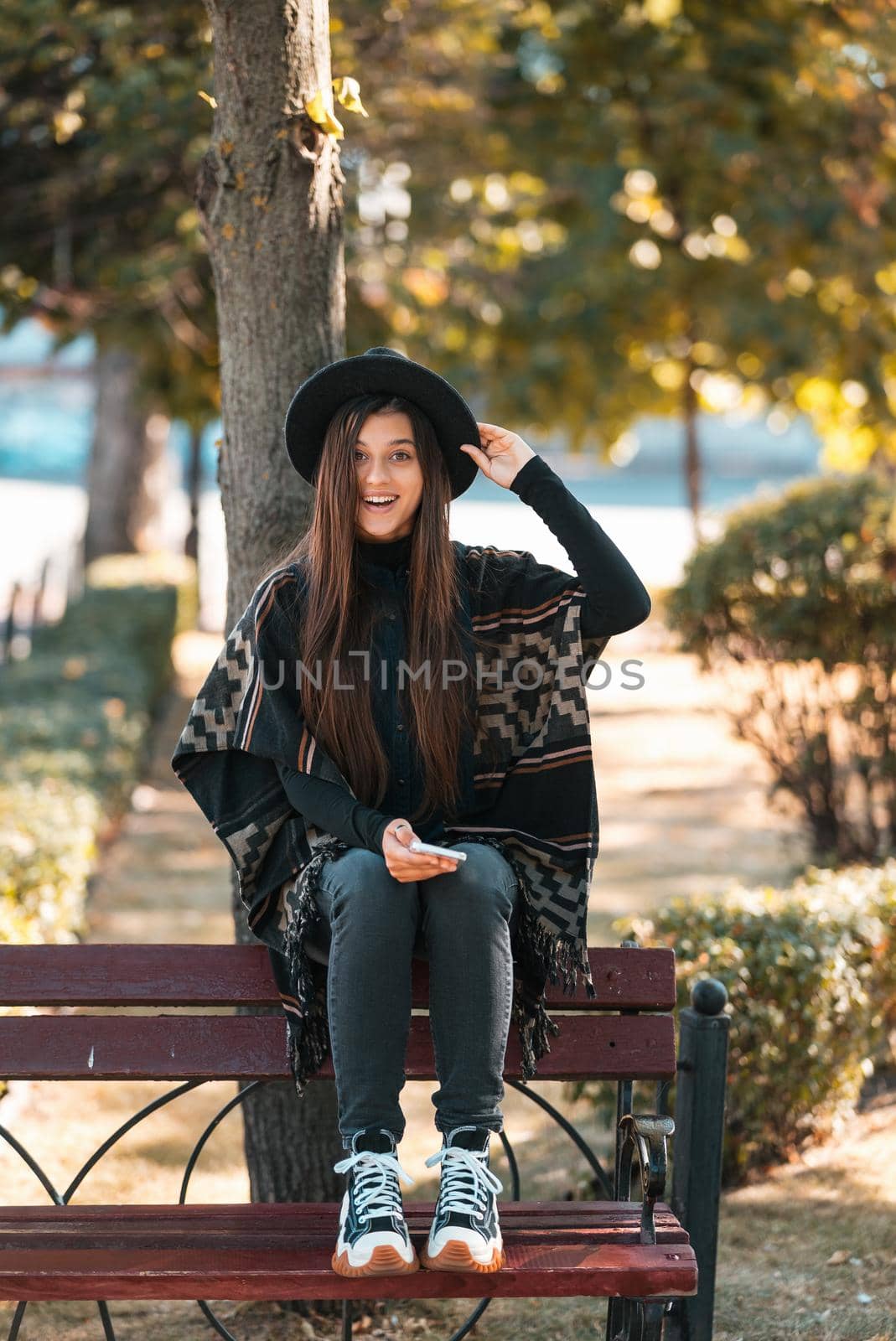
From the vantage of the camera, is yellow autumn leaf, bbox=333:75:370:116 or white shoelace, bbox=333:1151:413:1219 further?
yellow autumn leaf, bbox=333:75:370:116

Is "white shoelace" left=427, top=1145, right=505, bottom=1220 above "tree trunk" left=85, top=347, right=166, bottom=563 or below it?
below

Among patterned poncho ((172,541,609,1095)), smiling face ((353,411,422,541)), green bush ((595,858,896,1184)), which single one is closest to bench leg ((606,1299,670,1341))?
patterned poncho ((172,541,609,1095))

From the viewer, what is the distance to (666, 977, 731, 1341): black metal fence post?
2.95m

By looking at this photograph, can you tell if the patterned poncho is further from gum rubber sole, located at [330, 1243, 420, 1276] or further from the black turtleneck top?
gum rubber sole, located at [330, 1243, 420, 1276]

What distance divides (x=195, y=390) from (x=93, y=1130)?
29.7 ft

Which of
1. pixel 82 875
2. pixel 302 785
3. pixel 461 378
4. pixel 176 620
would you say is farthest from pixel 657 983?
pixel 461 378

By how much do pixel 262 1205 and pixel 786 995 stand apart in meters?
1.79

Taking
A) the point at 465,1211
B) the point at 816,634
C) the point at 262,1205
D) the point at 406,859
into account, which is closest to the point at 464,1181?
the point at 465,1211

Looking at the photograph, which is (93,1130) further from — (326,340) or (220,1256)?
(326,340)

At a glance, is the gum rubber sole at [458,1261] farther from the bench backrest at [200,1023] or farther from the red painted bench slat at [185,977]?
the red painted bench slat at [185,977]

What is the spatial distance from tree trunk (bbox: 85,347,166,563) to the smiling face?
471 inches

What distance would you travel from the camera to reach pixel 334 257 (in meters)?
3.42

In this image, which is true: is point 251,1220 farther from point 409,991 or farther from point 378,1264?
point 409,991

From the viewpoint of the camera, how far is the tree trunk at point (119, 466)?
48.5ft
